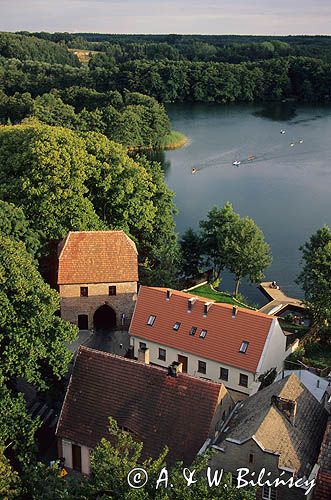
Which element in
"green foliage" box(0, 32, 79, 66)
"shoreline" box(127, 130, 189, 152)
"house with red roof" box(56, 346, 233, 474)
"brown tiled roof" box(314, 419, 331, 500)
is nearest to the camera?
"brown tiled roof" box(314, 419, 331, 500)

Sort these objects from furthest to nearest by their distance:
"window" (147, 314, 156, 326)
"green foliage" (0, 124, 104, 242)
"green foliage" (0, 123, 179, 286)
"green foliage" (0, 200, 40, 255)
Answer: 1. "green foliage" (0, 123, 179, 286)
2. "green foliage" (0, 124, 104, 242)
3. "green foliage" (0, 200, 40, 255)
4. "window" (147, 314, 156, 326)

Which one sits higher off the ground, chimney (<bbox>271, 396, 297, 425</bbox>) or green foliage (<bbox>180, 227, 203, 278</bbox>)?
chimney (<bbox>271, 396, 297, 425</bbox>)

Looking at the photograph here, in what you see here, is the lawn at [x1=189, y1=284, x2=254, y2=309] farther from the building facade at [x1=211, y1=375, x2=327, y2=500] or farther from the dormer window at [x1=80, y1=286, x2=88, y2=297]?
the building facade at [x1=211, y1=375, x2=327, y2=500]

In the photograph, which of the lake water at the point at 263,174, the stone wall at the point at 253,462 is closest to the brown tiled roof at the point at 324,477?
the stone wall at the point at 253,462

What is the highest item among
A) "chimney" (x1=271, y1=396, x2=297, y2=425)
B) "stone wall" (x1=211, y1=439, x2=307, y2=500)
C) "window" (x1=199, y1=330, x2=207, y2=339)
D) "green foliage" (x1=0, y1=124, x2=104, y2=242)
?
"green foliage" (x1=0, y1=124, x2=104, y2=242)

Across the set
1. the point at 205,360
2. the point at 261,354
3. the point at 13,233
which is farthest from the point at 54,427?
the point at 13,233

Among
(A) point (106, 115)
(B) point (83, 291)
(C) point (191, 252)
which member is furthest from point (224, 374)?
(A) point (106, 115)

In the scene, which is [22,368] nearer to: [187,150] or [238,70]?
[187,150]

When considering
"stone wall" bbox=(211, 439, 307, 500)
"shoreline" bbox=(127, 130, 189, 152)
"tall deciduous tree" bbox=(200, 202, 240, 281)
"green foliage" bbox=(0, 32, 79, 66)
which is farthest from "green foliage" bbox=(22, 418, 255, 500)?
"green foliage" bbox=(0, 32, 79, 66)
